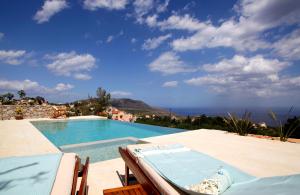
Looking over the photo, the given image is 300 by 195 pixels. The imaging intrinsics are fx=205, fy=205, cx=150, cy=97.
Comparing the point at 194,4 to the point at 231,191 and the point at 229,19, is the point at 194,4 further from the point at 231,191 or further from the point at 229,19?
the point at 231,191

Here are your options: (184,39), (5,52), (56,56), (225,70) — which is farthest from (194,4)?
(5,52)

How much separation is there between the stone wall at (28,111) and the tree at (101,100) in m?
3.75

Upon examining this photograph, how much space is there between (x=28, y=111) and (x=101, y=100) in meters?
5.77

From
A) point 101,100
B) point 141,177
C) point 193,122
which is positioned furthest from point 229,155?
point 101,100

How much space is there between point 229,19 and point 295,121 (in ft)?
21.3

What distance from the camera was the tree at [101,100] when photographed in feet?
59.9

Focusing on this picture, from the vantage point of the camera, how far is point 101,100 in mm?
18422

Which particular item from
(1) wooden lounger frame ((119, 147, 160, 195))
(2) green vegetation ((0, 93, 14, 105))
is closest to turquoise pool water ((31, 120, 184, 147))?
(1) wooden lounger frame ((119, 147, 160, 195))

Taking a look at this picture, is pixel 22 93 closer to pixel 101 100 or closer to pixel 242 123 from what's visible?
pixel 101 100

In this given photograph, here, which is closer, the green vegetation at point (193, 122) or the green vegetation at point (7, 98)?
the green vegetation at point (193, 122)

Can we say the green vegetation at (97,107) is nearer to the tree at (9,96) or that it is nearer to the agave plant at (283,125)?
the tree at (9,96)

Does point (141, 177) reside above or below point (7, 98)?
below

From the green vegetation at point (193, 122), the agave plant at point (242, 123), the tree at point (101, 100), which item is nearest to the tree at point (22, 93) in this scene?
the tree at point (101, 100)

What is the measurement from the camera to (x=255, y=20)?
33.0 ft
